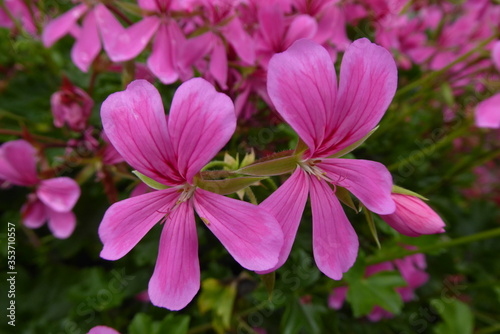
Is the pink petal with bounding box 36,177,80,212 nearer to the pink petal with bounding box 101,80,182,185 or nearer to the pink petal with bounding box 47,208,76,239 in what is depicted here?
the pink petal with bounding box 47,208,76,239

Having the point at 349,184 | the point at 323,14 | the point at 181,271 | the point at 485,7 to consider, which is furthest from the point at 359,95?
the point at 485,7

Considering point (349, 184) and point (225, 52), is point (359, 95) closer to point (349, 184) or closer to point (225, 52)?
point (349, 184)

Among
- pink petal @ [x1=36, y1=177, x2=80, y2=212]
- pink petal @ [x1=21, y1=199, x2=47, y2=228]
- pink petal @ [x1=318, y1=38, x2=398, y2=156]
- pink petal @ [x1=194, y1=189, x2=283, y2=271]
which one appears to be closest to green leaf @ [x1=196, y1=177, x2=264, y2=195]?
pink petal @ [x1=194, y1=189, x2=283, y2=271]

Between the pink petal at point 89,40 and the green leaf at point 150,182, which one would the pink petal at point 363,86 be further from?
the pink petal at point 89,40

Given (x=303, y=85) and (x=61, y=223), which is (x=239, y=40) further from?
(x=61, y=223)

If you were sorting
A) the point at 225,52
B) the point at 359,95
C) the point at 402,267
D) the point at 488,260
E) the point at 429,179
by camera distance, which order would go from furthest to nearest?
the point at 488,260, the point at 429,179, the point at 402,267, the point at 225,52, the point at 359,95

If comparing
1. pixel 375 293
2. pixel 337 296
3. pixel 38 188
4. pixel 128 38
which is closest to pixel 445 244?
pixel 375 293

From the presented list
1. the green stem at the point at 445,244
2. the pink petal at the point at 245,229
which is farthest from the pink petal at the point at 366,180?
the green stem at the point at 445,244
